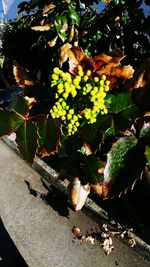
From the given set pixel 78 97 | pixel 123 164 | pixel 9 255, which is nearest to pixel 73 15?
pixel 78 97

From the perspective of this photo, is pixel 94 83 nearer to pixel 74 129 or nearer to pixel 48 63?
pixel 74 129

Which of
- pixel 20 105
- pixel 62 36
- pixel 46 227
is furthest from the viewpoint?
pixel 62 36

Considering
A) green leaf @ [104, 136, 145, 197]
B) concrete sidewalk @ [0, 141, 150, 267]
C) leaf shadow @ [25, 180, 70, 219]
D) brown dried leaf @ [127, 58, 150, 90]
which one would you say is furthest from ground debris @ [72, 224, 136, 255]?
brown dried leaf @ [127, 58, 150, 90]

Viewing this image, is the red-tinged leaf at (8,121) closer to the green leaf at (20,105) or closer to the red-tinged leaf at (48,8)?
the green leaf at (20,105)

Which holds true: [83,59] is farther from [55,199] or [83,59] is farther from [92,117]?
[55,199]

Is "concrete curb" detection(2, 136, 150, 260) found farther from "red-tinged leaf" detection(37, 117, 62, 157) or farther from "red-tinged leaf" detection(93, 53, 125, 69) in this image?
"red-tinged leaf" detection(93, 53, 125, 69)
